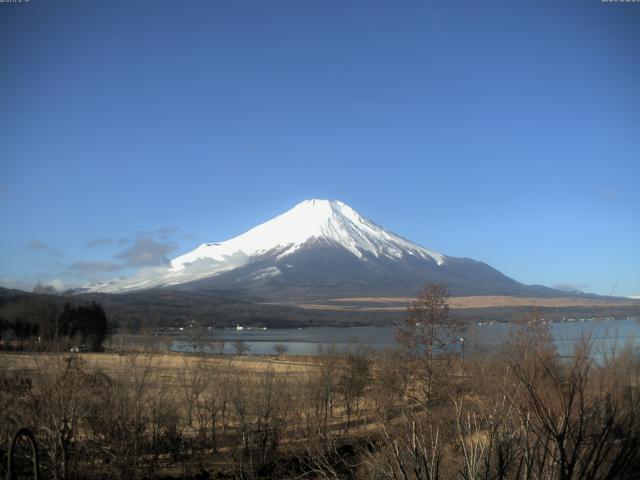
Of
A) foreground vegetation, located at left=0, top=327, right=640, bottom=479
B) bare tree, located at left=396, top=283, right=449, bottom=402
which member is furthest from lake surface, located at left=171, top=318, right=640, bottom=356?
bare tree, located at left=396, top=283, right=449, bottom=402

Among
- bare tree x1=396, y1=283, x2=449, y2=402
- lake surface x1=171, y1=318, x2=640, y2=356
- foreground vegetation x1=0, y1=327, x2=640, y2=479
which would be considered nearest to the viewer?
lake surface x1=171, y1=318, x2=640, y2=356

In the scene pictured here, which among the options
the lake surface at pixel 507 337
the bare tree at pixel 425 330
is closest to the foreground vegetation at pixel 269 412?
the bare tree at pixel 425 330

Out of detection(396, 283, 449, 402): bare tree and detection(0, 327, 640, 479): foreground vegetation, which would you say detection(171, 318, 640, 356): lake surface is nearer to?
detection(0, 327, 640, 479): foreground vegetation

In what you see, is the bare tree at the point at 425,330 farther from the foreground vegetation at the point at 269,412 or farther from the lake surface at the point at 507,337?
the lake surface at the point at 507,337

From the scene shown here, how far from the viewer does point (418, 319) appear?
1072 inches

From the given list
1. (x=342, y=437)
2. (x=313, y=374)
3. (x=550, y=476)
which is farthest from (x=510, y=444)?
(x=313, y=374)

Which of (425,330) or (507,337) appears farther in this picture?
(425,330)

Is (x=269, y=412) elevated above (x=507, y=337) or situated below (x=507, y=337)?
below

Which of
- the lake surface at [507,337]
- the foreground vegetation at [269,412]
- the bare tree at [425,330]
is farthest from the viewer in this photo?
the bare tree at [425,330]

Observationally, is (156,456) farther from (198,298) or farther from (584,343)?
(198,298)

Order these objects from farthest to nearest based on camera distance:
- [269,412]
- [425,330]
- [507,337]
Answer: [425,330] < [507,337] < [269,412]

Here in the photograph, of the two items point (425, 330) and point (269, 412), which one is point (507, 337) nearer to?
point (425, 330)

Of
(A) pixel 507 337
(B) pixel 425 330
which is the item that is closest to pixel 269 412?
(B) pixel 425 330

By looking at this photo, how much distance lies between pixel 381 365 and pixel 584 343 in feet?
91.3
